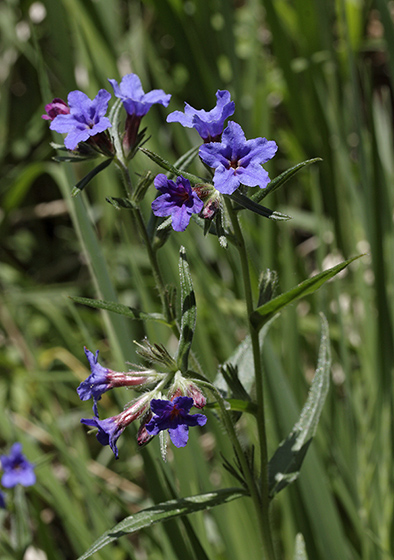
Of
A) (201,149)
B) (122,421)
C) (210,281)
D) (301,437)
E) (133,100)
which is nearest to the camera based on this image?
(201,149)

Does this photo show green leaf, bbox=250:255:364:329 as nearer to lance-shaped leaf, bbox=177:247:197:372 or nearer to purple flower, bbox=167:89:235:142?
lance-shaped leaf, bbox=177:247:197:372

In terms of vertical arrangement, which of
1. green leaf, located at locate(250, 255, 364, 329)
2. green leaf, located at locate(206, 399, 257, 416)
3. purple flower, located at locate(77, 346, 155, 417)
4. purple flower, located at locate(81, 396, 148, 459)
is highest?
green leaf, located at locate(250, 255, 364, 329)

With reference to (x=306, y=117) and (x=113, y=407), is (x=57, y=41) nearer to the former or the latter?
(x=306, y=117)

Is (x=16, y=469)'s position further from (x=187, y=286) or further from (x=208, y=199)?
(x=208, y=199)

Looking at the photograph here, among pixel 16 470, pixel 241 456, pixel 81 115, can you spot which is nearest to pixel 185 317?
pixel 241 456

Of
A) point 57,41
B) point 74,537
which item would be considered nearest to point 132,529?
point 74,537

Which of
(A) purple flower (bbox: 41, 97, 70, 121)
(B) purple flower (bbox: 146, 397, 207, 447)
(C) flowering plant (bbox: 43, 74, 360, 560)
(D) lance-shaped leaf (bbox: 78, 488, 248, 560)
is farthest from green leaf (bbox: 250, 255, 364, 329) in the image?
(A) purple flower (bbox: 41, 97, 70, 121)
